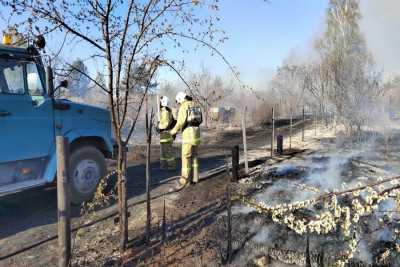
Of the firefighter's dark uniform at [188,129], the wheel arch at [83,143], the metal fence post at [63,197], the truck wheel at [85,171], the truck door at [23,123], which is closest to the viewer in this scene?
the metal fence post at [63,197]

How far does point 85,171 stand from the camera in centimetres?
590

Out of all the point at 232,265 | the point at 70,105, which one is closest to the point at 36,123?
the point at 70,105

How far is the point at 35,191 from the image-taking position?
671cm

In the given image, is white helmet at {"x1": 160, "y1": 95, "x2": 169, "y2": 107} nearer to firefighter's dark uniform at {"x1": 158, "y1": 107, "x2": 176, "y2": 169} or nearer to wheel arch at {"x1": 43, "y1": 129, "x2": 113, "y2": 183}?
firefighter's dark uniform at {"x1": 158, "y1": 107, "x2": 176, "y2": 169}

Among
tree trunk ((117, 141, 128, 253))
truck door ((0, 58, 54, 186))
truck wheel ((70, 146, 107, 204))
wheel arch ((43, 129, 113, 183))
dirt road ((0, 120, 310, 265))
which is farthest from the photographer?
truck wheel ((70, 146, 107, 204))

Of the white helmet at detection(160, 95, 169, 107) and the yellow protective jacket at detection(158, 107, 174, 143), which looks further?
the white helmet at detection(160, 95, 169, 107)

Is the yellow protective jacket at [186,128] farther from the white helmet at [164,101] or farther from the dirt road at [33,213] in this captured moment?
the white helmet at [164,101]

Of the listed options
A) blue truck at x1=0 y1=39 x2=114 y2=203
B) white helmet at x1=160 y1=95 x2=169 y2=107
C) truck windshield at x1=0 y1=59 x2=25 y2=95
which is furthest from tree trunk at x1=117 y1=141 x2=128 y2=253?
white helmet at x1=160 y1=95 x2=169 y2=107

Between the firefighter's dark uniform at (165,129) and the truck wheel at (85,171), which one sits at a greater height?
the firefighter's dark uniform at (165,129)

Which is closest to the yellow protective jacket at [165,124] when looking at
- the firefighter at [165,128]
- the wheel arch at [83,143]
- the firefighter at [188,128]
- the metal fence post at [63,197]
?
the firefighter at [165,128]

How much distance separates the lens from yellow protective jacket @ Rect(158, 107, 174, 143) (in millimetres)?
8227

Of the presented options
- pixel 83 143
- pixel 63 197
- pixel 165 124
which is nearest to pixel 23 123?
pixel 83 143

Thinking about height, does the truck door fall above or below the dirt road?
above

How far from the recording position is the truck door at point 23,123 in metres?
4.89
